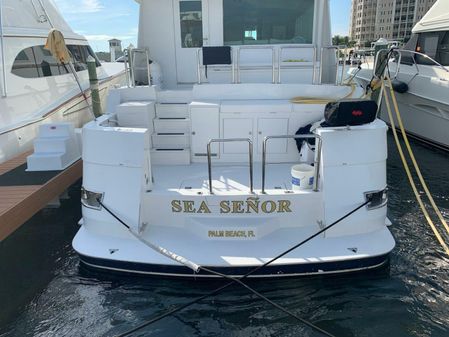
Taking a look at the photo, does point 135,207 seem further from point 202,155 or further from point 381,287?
point 381,287

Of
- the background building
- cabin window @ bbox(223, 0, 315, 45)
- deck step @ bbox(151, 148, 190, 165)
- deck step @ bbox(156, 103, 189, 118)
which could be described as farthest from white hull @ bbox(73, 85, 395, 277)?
the background building

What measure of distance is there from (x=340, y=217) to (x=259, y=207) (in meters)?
0.78

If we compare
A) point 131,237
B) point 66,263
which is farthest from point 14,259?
point 131,237

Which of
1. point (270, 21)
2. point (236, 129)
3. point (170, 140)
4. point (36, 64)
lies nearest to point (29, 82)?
point (36, 64)

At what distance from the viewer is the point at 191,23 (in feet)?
19.6

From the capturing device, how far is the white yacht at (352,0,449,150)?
8375 millimetres

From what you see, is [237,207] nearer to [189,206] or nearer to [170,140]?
[189,206]

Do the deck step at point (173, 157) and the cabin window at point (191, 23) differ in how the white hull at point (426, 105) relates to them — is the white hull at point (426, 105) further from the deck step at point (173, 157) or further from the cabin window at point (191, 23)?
the deck step at point (173, 157)

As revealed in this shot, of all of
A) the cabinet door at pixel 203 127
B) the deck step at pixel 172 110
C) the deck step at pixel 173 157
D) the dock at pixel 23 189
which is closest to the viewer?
the dock at pixel 23 189

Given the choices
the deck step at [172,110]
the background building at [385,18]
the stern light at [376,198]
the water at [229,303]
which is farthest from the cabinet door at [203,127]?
the background building at [385,18]

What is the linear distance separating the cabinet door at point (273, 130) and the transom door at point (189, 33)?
2.10 m

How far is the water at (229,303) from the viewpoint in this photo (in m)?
3.06

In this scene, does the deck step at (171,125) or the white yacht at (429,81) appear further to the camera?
the white yacht at (429,81)

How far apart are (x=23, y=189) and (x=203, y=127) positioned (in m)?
2.78
